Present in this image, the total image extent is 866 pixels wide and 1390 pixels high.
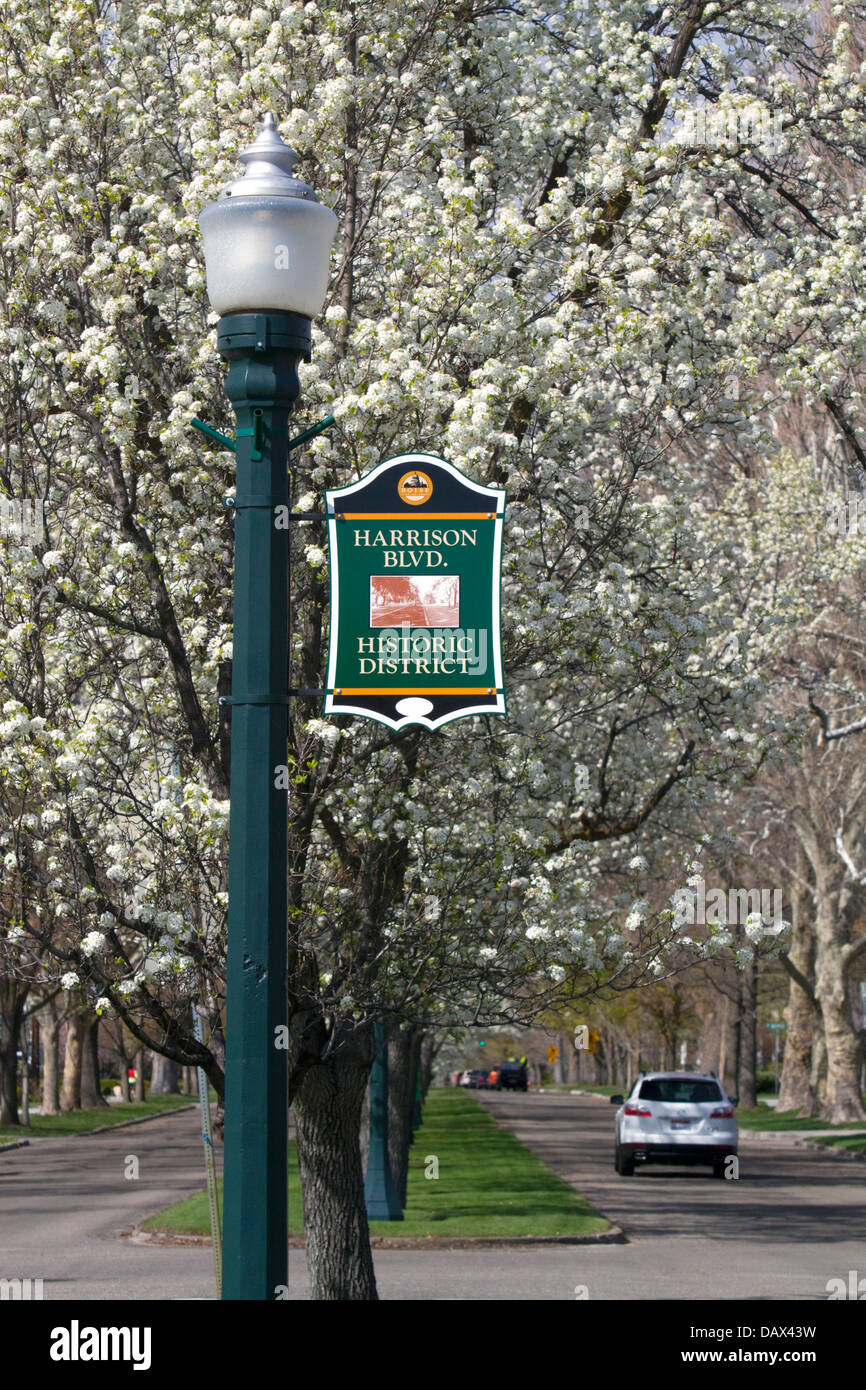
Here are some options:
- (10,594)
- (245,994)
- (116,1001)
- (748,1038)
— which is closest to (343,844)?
(116,1001)

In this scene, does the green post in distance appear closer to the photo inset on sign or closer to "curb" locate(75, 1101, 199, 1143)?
the photo inset on sign

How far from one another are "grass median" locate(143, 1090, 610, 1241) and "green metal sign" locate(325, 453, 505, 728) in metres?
14.5

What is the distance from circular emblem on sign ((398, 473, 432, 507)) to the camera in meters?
5.21

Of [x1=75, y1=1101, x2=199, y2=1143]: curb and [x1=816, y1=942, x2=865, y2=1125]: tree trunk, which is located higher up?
[x1=816, y1=942, x2=865, y2=1125]: tree trunk

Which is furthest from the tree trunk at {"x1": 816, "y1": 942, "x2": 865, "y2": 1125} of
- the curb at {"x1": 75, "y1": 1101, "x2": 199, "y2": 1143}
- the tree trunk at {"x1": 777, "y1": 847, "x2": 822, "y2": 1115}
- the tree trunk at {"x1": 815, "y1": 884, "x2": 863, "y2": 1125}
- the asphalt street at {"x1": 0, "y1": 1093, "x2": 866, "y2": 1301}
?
the curb at {"x1": 75, "y1": 1101, "x2": 199, "y2": 1143}

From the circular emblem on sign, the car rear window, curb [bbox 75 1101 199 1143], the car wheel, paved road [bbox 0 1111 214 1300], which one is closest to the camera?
the circular emblem on sign

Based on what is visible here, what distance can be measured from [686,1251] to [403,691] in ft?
46.6

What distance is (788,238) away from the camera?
40.7ft

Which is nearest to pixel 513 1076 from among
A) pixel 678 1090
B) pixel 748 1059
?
pixel 748 1059

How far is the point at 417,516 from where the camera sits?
518 cm

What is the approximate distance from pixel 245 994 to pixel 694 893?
16.5 feet

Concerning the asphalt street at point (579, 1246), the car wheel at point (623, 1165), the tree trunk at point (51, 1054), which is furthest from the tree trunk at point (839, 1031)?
the tree trunk at point (51, 1054)

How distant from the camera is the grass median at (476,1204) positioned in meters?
19.2

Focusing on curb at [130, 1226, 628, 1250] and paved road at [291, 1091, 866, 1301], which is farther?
curb at [130, 1226, 628, 1250]
